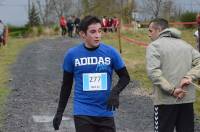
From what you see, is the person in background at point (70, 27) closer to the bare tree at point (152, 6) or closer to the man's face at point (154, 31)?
the bare tree at point (152, 6)

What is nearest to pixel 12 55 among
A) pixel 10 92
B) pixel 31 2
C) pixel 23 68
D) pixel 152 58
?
pixel 23 68

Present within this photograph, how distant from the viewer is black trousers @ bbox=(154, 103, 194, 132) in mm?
6238

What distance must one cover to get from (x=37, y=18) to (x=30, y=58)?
35274mm

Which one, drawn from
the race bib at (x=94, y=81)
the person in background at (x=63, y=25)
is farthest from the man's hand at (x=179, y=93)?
the person in background at (x=63, y=25)

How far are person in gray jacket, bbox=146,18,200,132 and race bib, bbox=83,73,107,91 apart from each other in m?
0.87

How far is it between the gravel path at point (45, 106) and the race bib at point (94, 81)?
321 cm

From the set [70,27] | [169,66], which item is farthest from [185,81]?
[70,27]

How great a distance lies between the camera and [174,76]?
6.15 meters

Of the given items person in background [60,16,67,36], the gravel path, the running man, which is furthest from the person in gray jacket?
person in background [60,16,67,36]

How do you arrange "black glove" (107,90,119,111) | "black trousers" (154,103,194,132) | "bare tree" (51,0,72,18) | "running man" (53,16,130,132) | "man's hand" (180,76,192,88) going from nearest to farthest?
"black glove" (107,90,119,111)
"running man" (53,16,130,132)
"man's hand" (180,76,192,88)
"black trousers" (154,103,194,132)
"bare tree" (51,0,72,18)

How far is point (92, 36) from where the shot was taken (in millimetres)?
5398

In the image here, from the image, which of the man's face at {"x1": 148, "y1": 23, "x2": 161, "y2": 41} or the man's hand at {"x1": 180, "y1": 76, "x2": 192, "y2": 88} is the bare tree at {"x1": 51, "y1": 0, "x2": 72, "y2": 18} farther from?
the man's hand at {"x1": 180, "y1": 76, "x2": 192, "y2": 88}

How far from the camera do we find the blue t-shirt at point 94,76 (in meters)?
5.39

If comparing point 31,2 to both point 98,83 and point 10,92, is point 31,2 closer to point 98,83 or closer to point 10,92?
point 10,92
